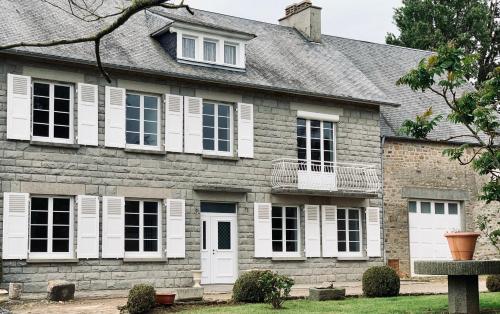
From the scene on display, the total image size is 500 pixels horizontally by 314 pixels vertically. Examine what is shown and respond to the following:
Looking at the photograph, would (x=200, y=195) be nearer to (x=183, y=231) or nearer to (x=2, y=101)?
(x=183, y=231)

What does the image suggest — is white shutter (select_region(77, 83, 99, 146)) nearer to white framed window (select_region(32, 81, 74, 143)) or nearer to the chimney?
white framed window (select_region(32, 81, 74, 143))

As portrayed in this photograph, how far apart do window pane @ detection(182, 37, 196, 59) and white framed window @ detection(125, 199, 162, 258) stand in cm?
416

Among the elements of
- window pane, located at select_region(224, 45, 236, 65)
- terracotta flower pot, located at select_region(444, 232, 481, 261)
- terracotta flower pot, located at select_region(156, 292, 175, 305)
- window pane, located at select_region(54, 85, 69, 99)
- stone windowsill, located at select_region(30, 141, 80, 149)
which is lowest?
terracotta flower pot, located at select_region(156, 292, 175, 305)

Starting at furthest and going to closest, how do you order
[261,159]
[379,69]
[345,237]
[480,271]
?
[379,69] → [345,237] → [261,159] → [480,271]

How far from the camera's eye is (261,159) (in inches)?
874

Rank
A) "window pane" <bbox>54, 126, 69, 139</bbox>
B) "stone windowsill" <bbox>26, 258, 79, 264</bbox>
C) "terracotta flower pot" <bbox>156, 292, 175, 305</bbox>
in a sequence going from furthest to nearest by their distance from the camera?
"window pane" <bbox>54, 126, 69, 139</bbox> < "stone windowsill" <bbox>26, 258, 79, 264</bbox> < "terracotta flower pot" <bbox>156, 292, 175, 305</bbox>

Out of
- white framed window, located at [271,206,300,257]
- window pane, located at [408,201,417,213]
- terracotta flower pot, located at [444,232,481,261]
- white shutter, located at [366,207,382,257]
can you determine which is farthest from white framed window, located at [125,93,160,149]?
terracotta flower pot, located at [444,232,481,261]

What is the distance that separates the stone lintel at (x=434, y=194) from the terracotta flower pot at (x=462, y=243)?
36.7ft

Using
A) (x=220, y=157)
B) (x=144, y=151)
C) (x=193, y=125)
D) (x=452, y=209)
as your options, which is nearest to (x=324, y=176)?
(x=220, y=157)

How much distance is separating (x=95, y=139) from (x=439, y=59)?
9.10m

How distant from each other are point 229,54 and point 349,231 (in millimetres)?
6343

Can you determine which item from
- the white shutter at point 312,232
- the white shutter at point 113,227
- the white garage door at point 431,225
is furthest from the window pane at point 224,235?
the white garage door at point 431,225

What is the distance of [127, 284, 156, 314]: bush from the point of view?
14.5 metres

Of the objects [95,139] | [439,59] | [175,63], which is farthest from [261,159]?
[439,59]
